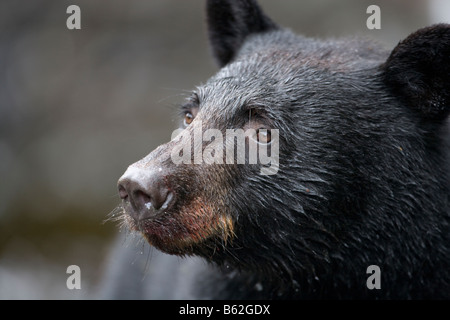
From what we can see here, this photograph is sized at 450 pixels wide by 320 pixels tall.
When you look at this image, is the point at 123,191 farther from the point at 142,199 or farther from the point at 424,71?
the point at 424,71

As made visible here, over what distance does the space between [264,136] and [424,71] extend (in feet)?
3.37

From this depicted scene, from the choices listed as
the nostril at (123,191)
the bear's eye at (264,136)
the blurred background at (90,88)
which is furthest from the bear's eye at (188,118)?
the blurred background at (90,88)

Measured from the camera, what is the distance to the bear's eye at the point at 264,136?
3395 millimetres

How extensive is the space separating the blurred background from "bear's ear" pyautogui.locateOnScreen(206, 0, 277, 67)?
4981 millimetres

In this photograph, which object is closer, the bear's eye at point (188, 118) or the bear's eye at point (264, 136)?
the bear's eye at point (264, 136)

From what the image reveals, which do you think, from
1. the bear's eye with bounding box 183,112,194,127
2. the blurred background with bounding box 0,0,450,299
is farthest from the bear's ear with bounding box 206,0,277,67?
the blurred background with bounding box 0,0,450,299

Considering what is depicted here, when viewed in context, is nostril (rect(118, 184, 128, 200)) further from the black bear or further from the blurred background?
the blurred background

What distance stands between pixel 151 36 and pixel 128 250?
6.07 meters

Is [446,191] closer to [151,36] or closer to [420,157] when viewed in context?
[420,157]

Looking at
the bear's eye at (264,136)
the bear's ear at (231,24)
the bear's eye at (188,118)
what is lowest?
the bear's eye at (264,136)

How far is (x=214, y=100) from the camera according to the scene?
355 centimetres

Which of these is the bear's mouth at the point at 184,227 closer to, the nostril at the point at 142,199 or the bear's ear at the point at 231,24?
the nostril at the point at 142,199
